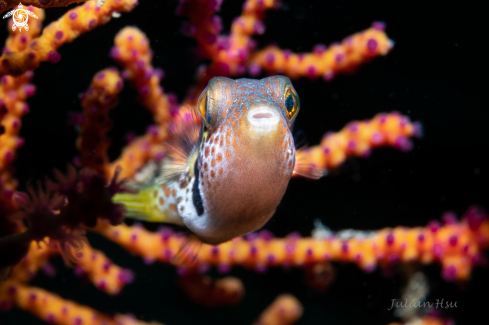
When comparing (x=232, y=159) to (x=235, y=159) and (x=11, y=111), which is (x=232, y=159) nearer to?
(x=235, y=159)

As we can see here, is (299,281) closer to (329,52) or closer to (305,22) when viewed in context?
(329,52)

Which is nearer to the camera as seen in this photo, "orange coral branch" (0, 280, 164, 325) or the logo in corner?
the logo in corner

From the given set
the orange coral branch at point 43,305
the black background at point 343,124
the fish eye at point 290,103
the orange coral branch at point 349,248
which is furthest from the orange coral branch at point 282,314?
the fish eye at point 290,103

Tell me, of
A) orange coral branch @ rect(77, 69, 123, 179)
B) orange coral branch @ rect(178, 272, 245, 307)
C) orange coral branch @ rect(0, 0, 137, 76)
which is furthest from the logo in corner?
orange coral branch @ rect(178, 272, 245, 307)

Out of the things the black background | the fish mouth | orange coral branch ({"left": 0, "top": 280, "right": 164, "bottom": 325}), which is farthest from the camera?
the black background

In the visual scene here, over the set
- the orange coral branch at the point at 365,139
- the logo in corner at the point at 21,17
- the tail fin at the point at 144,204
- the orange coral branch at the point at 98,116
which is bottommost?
the tail fin at the point at 144,204

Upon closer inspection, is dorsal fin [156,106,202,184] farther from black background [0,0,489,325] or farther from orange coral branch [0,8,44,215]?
black background [0,0,489,325]

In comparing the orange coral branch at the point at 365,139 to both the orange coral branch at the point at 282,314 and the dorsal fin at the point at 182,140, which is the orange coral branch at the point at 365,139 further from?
the orange coral branch at the point at 282,314
